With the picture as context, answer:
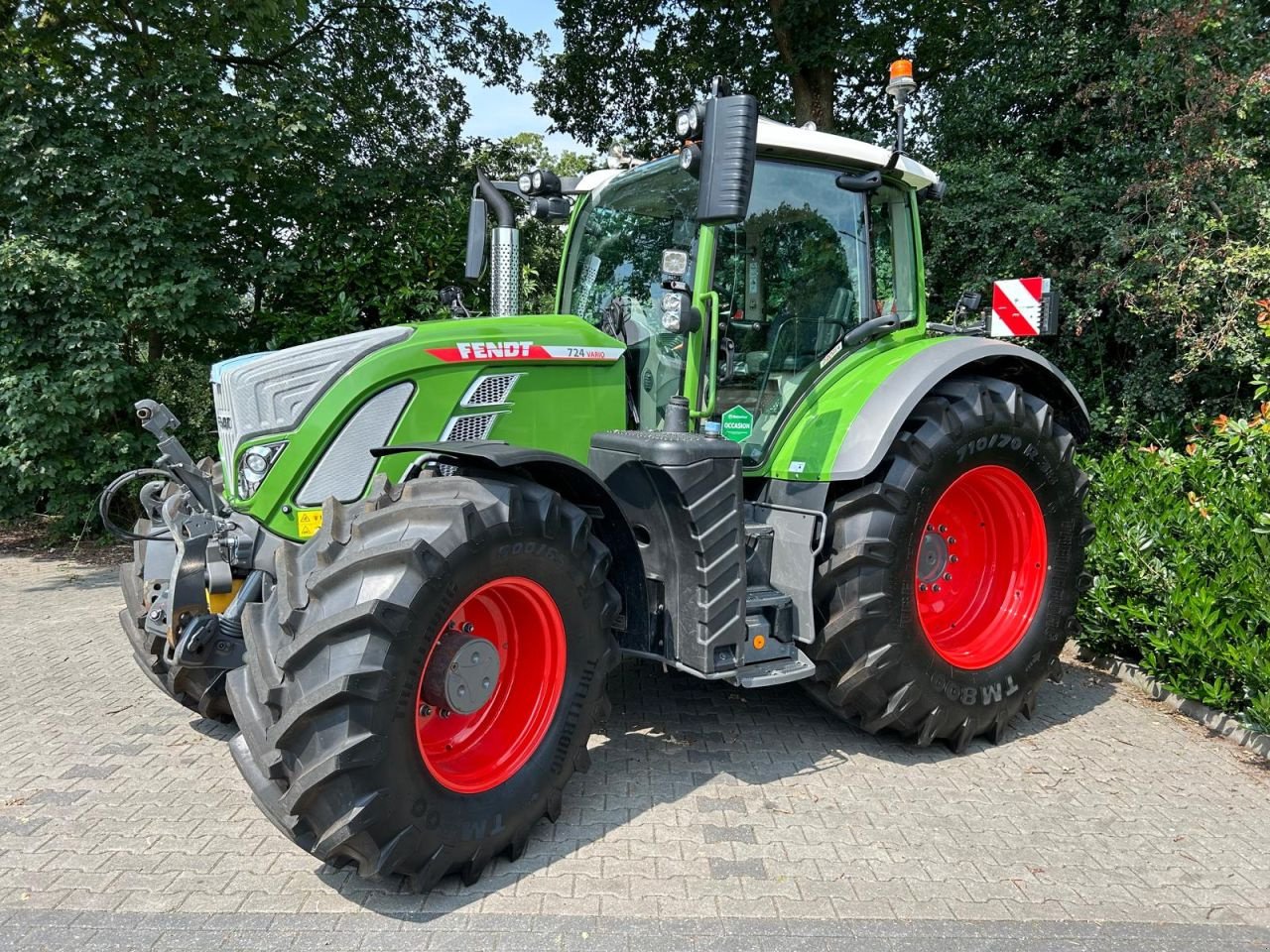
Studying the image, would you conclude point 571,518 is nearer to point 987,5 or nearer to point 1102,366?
point 1102,366

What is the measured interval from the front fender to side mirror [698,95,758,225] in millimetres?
1108

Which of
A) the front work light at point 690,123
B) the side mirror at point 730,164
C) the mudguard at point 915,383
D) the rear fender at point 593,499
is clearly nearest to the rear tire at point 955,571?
the mudguard at point 915,383

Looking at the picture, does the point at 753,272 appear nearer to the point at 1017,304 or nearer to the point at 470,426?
the point at 470,426

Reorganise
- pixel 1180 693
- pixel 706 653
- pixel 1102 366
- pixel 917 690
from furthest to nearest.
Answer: pixel 1102 366 → pixel 1180 693 → pixel 917 690 → pixel 706 653

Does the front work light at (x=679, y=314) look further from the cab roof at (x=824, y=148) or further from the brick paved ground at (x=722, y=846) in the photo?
Answer: the brick paved ground at (x=722, y=846)

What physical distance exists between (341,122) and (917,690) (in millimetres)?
9016

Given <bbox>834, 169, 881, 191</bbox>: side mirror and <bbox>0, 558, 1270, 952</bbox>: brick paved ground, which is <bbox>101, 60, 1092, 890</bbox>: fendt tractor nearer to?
<bbox>834, 169, 881, 191</bbox>: side mirror

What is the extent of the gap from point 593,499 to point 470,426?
0.54 m

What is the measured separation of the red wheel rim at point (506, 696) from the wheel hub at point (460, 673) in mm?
53

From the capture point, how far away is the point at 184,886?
2715mm

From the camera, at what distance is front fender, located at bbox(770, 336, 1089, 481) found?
352cm

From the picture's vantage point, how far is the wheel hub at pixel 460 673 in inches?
109

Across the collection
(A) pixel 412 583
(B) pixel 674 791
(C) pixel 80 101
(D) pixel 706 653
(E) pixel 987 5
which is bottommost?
(B) pixel 674 791

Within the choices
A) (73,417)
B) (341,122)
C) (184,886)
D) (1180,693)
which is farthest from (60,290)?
(1180,693)
